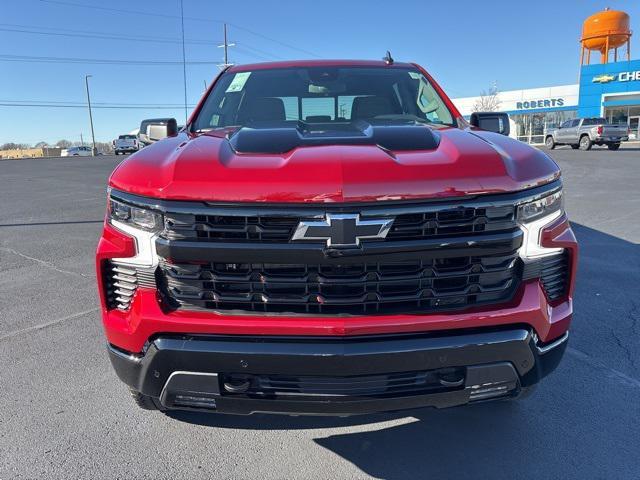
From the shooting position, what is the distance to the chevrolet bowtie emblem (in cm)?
182

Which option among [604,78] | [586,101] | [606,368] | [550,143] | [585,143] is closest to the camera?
[606,368]

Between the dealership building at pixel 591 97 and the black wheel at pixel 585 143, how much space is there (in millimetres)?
5704

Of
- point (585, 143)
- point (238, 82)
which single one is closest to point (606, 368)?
point (238, 82)

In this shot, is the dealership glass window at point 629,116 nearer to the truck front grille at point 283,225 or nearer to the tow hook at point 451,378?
the truck front grille at point 283,225

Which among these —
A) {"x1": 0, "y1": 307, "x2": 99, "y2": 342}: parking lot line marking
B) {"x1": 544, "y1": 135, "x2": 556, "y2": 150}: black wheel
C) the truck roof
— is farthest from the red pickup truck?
{"x1": 544, "y1": 135, "x2": 556, "y2": 150}: black wheel

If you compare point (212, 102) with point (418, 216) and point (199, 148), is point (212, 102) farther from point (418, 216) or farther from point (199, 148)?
point (418, 216)

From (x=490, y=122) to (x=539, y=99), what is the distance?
154ft

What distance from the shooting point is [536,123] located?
46.0m

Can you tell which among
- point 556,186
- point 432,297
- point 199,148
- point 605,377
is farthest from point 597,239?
point 199,148

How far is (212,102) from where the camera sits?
137 inches

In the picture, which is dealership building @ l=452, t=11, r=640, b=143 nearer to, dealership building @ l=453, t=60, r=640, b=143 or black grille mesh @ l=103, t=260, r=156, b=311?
dealership building @ l=453, t=60, r=640, b=143

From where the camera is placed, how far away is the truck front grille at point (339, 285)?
1901 mm

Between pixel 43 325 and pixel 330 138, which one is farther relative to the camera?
pixel 43 325

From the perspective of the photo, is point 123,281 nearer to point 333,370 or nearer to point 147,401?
point 147,401
